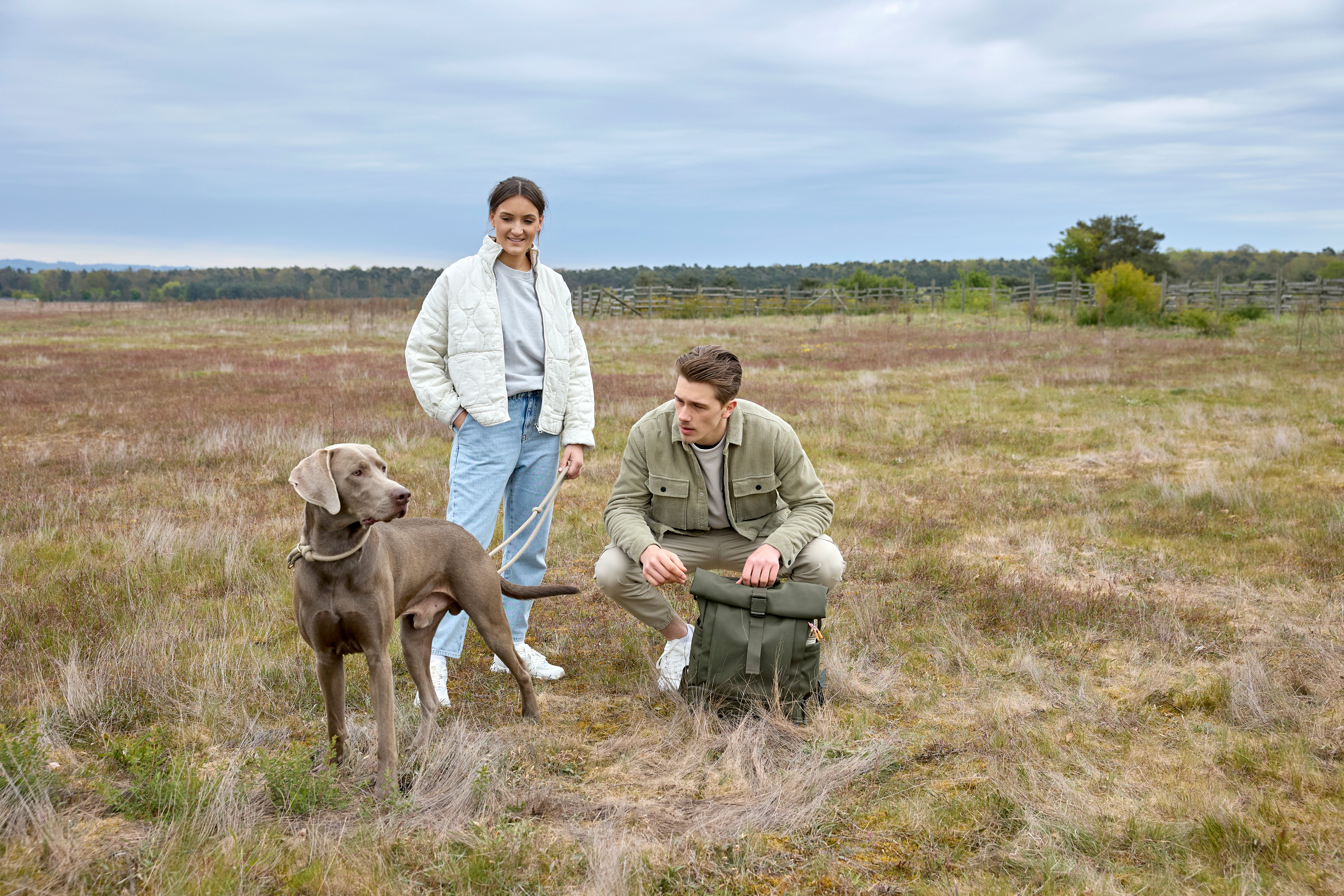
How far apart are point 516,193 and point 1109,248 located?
181ft

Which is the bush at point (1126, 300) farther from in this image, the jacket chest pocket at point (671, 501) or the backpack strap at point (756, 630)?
the backpack strap at point (756, 630)

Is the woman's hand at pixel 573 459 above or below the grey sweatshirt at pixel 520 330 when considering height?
below

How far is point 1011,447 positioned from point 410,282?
239 feet

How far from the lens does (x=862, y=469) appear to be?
971cm

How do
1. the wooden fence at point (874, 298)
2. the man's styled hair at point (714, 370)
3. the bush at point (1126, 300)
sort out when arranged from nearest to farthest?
the man's styled hair at point (714, 370), the bush at point (1126, 300), the wooden fence at point (874, 298)

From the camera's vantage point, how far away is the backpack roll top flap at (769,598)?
3.88m

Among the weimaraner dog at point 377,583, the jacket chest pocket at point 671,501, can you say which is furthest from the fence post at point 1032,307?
the weimaraner dog at point 377,583

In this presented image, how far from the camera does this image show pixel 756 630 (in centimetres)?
391

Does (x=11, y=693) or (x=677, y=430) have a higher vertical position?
(x=677, y=430)

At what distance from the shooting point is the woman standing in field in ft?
13.6

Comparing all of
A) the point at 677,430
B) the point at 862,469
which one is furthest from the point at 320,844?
the point at 862,469

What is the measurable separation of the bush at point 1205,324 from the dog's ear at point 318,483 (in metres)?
29.4

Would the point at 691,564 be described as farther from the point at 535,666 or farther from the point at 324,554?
the point at 324,554

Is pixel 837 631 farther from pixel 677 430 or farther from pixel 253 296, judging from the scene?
pixel 253 296
